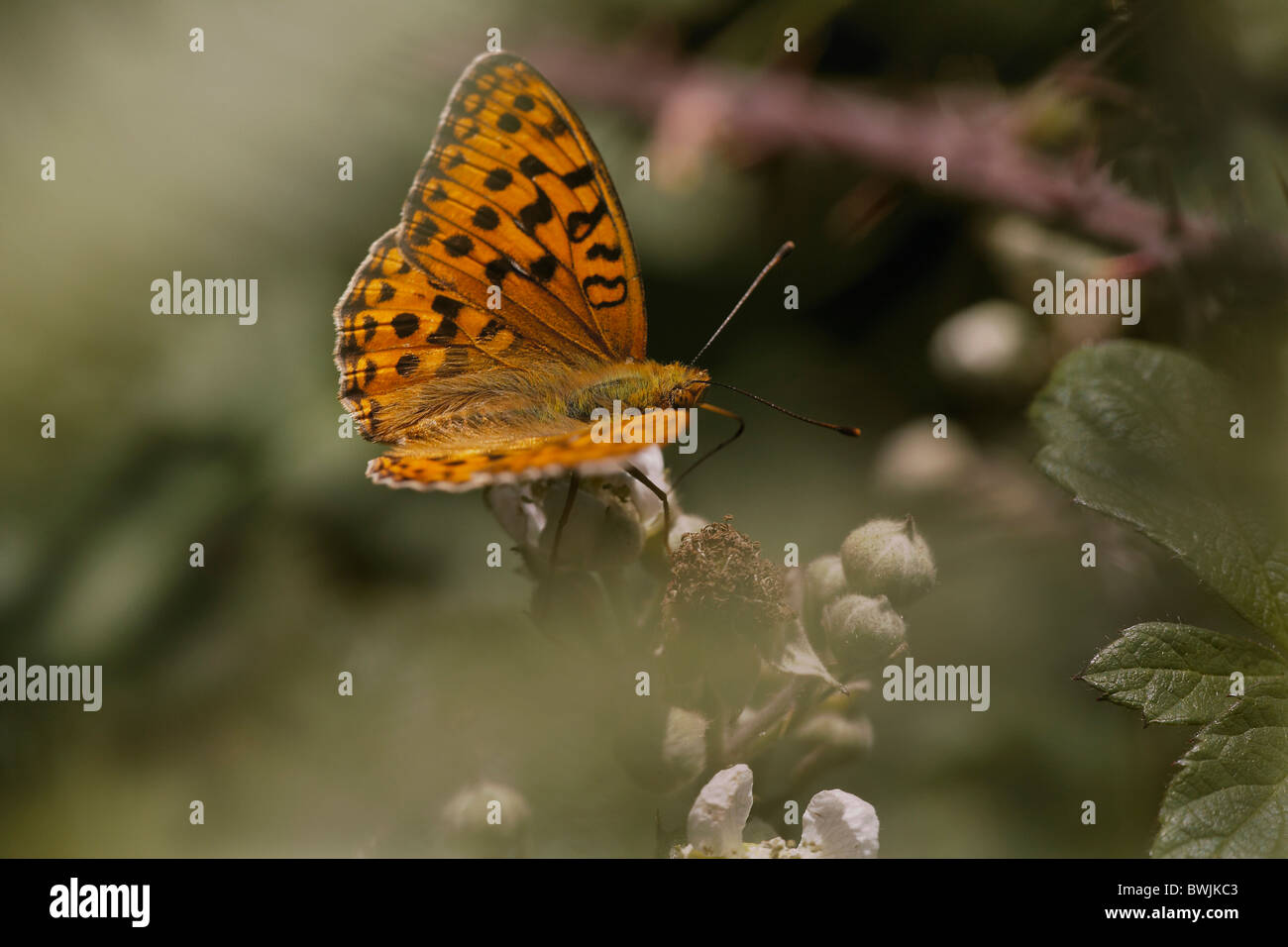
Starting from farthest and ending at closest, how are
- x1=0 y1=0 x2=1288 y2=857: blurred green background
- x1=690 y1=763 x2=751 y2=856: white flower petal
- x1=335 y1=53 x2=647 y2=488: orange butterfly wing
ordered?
x1=0 y1=0 x2=1288 y2=857: blurred green background → x1=335 y1=53 x2=647 y2=488: orange butterfly wing → x1=690 y1=763 x2=751 y2=856: white flower petal

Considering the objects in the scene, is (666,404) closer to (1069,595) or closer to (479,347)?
(479,347)

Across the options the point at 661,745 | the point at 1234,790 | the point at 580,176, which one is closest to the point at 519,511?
the point at 661,745

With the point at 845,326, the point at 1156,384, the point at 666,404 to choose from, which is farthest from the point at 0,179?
the point at 1156,384

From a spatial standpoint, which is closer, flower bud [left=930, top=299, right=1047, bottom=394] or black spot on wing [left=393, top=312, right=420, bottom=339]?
black spot on wing [left=393, top=312, right=420, bottom=339]

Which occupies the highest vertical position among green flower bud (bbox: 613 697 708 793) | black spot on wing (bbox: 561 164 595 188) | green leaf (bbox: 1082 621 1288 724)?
black spot on wing (bbox: 561 164 595 188)

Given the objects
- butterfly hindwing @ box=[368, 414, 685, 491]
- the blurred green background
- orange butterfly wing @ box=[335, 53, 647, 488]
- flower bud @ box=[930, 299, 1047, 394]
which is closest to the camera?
butterfly hindwing @ box=[368, 414, 685, 491]

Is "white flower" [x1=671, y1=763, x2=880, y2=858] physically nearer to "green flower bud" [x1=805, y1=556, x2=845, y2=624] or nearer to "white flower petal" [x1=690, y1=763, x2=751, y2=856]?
"white flower petal" [x1=690, y1=763, x2=751, y2=856]

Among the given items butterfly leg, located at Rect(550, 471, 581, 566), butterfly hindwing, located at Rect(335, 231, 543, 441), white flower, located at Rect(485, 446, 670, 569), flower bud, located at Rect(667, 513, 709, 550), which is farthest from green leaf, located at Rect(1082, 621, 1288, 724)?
butterfly hindwing, located at Rect(335, 231, 543, 441)

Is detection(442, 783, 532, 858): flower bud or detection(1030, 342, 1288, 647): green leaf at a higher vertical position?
detection(1030, 342, 1288, 647): green leaf
